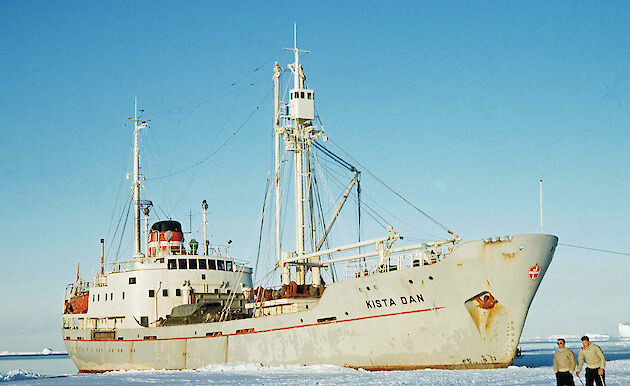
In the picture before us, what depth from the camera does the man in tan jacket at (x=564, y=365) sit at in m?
14.0

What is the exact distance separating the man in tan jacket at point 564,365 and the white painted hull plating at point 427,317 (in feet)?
33.7

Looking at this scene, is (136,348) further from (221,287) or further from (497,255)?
(497,255)

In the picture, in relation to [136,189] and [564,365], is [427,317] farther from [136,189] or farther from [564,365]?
[136,189]

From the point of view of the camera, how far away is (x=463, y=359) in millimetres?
24828

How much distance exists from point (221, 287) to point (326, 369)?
13.7 m

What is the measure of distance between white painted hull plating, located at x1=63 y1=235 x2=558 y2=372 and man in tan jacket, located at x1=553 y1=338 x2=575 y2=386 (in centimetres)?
1026

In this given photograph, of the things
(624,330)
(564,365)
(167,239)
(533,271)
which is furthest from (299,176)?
(624,330)

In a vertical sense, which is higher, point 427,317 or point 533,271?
point 533,271

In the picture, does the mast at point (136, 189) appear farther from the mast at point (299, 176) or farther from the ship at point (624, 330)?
the ship at point (624, 330)

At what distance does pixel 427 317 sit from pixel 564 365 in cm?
1126

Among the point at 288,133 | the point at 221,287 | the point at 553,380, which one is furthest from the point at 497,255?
the point at 221,287

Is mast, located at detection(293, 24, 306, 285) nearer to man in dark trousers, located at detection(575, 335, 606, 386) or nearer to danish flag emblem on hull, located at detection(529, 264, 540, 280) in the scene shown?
danish flag emblem on hull, located at detection(529, 264, 540, 280)

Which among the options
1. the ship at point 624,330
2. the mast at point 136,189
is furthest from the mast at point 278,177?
the ship at point 624,330

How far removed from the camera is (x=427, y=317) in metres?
25.2
